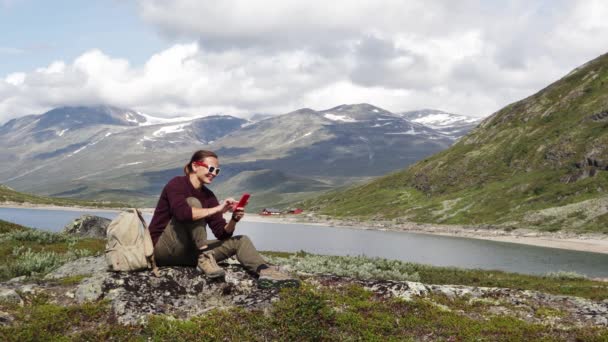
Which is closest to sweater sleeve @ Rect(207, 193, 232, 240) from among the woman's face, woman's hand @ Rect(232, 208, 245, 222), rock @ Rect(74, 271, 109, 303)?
the woman's face

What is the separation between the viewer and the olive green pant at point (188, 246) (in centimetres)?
1257

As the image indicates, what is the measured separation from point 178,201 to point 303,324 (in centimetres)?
441

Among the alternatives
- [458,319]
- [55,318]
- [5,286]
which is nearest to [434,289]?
[458,319]

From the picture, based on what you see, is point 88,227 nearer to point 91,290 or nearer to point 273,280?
point 91,290

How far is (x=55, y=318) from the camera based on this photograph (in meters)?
10.6

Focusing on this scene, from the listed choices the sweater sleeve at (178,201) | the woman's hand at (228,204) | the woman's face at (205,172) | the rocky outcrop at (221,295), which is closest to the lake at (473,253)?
the rocky outcrop at (221,295)

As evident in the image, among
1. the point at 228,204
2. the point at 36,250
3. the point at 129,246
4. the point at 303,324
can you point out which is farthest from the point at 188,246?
the point at 36,250

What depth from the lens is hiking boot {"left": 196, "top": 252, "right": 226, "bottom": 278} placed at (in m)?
12.6

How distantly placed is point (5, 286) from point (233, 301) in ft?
19.8

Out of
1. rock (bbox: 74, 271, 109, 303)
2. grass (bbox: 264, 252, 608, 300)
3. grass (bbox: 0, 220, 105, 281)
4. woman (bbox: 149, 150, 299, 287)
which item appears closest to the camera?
rock (bbox: 74, 271, 109, 303)

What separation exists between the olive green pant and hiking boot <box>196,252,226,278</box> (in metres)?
0.19

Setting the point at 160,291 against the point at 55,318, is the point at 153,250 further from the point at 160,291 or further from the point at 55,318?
the point at 55,318

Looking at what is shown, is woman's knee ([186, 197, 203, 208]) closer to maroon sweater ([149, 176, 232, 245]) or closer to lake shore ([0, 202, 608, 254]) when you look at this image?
maroon sweater ([149, 176, 232, 245])

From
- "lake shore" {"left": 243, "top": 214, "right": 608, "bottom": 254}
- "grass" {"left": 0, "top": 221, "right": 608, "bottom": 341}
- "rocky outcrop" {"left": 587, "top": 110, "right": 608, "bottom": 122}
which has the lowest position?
"lake shore" {"left": 243, "top": 214, "right": 608, "bottom": 254}
